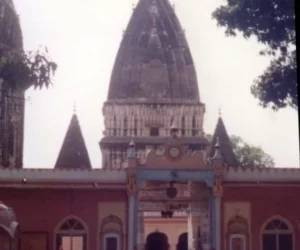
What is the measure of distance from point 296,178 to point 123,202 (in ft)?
16.6

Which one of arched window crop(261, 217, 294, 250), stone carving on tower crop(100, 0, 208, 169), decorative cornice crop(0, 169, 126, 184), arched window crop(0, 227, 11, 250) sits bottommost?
arched window crop(0, 227, 11, 250)

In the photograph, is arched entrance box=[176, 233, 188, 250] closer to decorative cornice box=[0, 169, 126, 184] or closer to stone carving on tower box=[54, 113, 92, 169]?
stone carving on tower box=[54, 113, 92, 169]

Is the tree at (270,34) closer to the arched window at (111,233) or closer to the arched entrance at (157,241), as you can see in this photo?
the arched window at (111,233)

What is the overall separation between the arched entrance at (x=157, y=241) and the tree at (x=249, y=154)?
1011cm

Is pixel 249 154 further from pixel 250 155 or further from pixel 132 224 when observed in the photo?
pixel 132 224

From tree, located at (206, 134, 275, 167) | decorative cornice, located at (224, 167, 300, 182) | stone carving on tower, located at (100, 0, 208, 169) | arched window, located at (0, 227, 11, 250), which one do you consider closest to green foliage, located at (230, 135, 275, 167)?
tree, located at (206, 134, 275, 167)

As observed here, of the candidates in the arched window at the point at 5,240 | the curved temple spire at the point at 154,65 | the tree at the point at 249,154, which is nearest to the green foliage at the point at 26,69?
the arched window at the point at 5,240

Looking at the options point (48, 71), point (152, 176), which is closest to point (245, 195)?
point (152, 176)

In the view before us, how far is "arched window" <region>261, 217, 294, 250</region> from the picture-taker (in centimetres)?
2317

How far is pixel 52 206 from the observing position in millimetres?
22906

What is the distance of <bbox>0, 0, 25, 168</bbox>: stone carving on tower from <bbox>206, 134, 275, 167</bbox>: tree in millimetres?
13376

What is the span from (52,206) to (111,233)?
6.07 ft

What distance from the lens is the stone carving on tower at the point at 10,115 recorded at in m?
34.1

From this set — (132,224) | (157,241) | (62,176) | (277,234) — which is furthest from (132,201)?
(157,241)
